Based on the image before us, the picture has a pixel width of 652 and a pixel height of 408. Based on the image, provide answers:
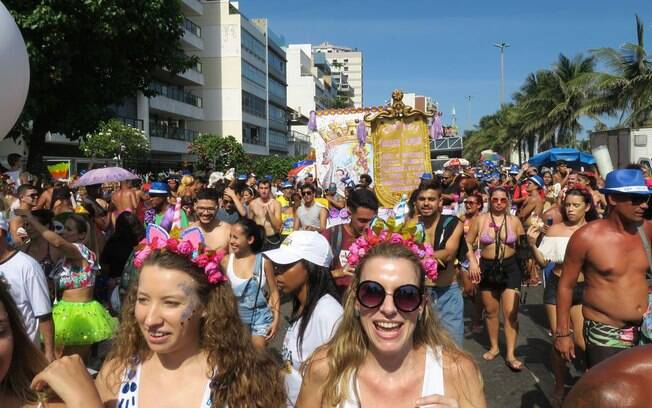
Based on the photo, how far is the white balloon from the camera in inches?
97.7

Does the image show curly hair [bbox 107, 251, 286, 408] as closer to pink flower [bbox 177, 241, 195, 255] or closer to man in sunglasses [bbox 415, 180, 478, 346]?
pink flower [bbox 177, 241, 195, 255]

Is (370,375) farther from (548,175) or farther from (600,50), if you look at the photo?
(600,50)

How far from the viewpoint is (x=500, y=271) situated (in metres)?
6.35

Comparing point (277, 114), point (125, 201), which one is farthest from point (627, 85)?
point (277, 114)

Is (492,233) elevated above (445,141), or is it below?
below

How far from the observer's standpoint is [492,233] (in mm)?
6625

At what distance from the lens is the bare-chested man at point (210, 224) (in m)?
6.01

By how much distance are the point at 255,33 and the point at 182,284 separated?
192 ft

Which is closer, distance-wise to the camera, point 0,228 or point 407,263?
point 407,263

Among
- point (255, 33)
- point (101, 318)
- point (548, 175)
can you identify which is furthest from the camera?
point (255, 33)

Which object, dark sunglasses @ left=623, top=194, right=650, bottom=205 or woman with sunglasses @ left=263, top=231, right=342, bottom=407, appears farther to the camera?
dark sunglasses @ left=623, top=194, right=650, bottom=205

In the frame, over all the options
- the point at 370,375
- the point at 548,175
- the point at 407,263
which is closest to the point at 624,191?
the point at 407,263

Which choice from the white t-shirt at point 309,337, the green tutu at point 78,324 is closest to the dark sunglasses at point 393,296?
the white t-shirt at point 309,337

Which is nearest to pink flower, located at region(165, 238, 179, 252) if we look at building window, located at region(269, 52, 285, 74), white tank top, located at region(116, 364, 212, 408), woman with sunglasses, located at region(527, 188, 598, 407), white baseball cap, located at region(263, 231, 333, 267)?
white tank top, located at region(116, 364, 212, 408)
